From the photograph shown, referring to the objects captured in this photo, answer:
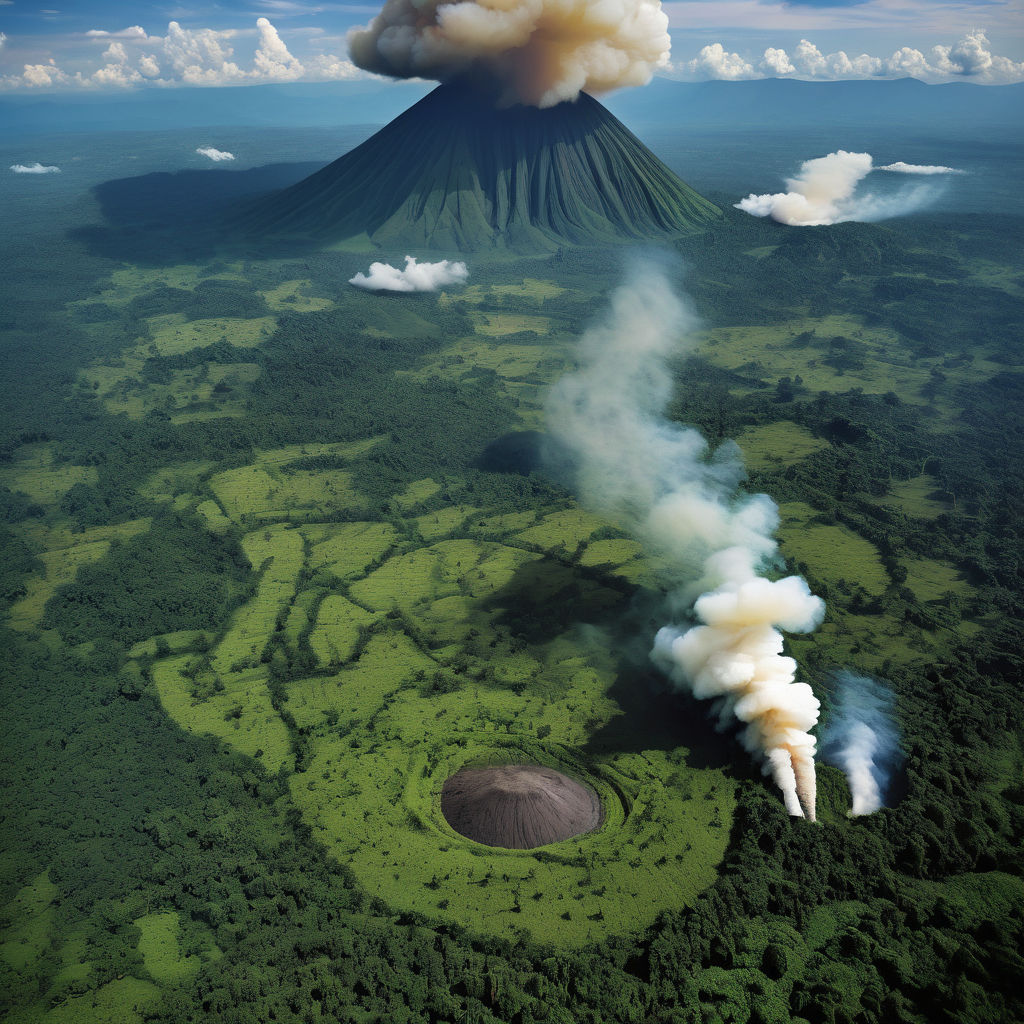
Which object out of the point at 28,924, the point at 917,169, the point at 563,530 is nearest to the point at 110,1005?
the point at 28,924

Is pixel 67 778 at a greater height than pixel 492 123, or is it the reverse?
pixel 492 123

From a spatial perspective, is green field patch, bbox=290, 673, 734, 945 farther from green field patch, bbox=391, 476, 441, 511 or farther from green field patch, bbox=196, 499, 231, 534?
green field patch, bbox=391, 476, 441, 511

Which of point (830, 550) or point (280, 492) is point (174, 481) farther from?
point (830, 550)

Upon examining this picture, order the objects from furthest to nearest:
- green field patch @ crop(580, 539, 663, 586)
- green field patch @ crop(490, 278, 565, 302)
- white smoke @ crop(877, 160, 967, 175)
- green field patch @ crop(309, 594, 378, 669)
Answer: white smoke @ crop(877, 160, 967, 175)
green field patch @ crop(490, 278, 565, 302)
green field patch @ crop(580, 539, 663, 586)
green field patch @ crop(309, 594, 378, 669)

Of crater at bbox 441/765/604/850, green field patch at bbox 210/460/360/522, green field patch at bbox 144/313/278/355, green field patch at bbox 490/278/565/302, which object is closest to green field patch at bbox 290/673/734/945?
crater at bbox 441/765/604/850

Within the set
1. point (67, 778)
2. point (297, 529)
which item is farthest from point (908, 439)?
point (67, 778)

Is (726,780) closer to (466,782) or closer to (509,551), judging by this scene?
(466,782)

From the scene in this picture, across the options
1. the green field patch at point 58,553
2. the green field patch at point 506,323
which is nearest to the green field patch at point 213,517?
the green field patch at point 58,553
